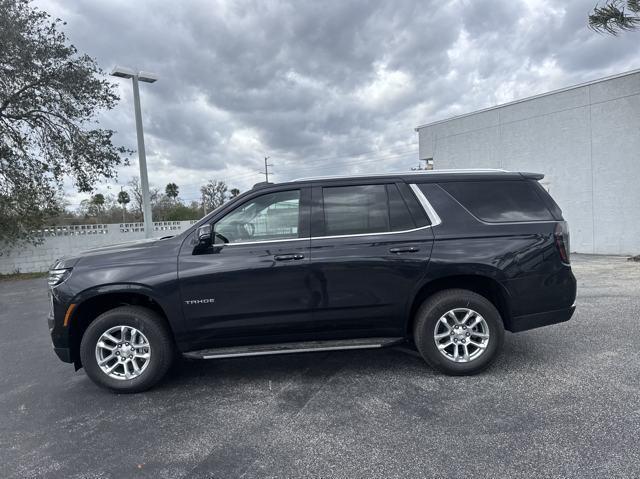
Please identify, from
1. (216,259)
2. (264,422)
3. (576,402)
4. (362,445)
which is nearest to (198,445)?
(264,422)

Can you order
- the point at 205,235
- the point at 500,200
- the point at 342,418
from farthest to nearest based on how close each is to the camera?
1. the point at 500,200
2. the point at 205,235
3. the point at 342,418

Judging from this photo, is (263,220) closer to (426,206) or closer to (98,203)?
(426,206)

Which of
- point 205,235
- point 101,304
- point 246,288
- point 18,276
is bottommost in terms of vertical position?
point 18,276

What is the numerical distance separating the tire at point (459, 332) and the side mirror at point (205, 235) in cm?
209

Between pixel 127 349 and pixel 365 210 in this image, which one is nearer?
pixel 127 349

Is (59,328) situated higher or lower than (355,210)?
lower

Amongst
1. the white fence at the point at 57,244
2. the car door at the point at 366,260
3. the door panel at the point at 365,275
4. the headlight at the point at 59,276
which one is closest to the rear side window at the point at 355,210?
the car door at the point at 366,260

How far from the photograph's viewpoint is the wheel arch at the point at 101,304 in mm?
3604

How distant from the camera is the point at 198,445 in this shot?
9.34ft

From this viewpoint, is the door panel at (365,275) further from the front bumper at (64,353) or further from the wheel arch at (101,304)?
the front bumper at (64,353)

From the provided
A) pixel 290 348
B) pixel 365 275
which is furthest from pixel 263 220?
pixel 290 348

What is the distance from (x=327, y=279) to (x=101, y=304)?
2.18m

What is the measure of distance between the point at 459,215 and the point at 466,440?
6.51 feet

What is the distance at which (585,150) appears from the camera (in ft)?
44.8
